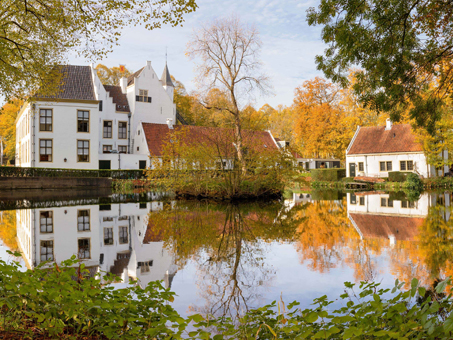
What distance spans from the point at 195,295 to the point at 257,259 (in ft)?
7.04

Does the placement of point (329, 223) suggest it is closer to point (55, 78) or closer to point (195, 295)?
point (195, 295)

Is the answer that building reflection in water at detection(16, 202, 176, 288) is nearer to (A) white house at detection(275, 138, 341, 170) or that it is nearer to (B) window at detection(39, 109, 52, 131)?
(B) window at detection(39, 109, 52, 131)

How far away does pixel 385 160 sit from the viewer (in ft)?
133

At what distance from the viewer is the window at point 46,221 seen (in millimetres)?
10152

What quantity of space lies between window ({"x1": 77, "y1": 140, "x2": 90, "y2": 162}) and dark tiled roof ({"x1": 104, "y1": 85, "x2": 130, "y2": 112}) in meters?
8.76

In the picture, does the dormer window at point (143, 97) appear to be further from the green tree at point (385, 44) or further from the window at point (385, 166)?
the green tree at point (385, 44)

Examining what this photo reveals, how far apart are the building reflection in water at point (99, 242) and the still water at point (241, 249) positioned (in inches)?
0.8

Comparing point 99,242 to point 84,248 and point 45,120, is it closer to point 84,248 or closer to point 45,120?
point 84,248

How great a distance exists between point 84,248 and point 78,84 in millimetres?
30564

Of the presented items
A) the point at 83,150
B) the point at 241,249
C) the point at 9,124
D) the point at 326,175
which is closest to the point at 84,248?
the point at 241,249

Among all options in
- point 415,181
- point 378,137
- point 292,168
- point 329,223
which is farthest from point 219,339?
point 378,137

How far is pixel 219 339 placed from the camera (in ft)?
9.64

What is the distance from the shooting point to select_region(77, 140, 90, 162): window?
34406 millimetres

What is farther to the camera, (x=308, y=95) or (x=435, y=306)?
(x=308, y=95)
